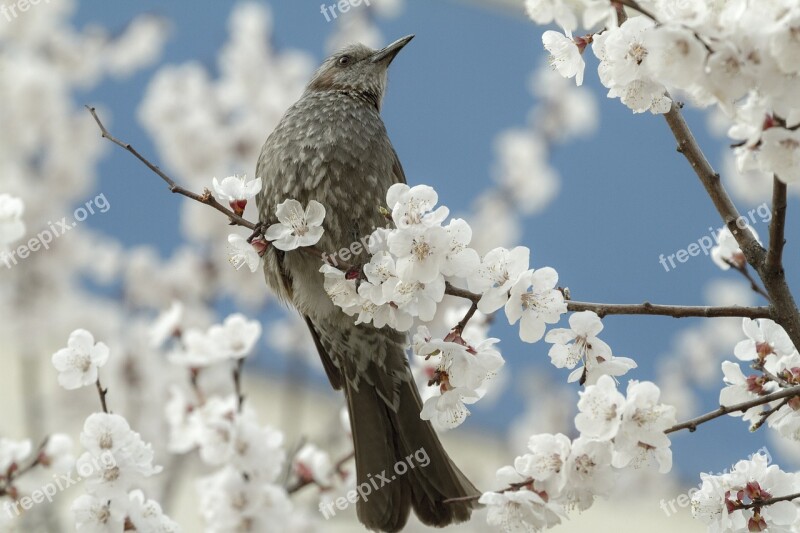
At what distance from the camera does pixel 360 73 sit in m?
2.44

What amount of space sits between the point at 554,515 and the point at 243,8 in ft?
11.2

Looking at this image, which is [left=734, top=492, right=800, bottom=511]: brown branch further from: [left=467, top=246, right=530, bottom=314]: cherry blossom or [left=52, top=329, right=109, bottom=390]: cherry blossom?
[left=52, top=329, right=109, bottom=390]: cherry blossom

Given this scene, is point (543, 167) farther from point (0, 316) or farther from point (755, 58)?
point (755, 58)

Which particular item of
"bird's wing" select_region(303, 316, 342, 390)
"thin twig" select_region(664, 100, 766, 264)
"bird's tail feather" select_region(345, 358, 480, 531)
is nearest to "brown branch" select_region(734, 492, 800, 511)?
"thin twig" select_region(664, 100, 766, 264)

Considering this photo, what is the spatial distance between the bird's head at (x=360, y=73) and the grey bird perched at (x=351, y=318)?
0.16 meters

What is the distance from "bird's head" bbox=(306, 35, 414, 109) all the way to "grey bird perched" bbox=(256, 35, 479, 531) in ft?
0.53

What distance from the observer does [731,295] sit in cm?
437

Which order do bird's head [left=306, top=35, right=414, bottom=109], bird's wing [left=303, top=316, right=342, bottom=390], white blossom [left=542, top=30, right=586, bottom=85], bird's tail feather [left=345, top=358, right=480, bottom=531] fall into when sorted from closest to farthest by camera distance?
white blossom [left=542, top=30, right=586, bottom=85]
bird's tail feather [left=345, top=358, right=480, bottom=531]
bird's wing [left=303, top=316, right=342, bottom=390]
bird's head [left=306, top=35, right=414, bottom=109]

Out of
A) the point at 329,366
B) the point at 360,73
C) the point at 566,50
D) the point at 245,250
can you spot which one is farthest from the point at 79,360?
the point at 360,73

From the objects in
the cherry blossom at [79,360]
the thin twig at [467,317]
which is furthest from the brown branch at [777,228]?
the cherry blossom at [79,360]

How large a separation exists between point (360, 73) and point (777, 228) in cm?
156

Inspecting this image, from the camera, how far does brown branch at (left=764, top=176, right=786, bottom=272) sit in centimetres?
104

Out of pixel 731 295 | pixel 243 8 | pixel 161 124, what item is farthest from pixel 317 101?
pixel 731 295

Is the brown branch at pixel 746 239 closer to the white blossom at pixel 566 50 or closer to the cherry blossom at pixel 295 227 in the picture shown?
the white blossom at pixel 566 50
